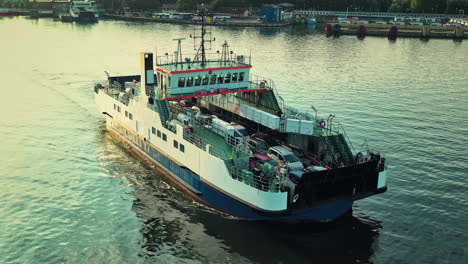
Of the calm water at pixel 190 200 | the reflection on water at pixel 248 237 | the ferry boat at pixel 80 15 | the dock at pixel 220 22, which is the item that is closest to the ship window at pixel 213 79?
the calm water at pixel 190 200

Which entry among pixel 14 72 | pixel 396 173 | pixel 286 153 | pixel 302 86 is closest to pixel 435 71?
pixel 302 86

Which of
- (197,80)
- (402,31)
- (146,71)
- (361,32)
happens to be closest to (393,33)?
(361,32)

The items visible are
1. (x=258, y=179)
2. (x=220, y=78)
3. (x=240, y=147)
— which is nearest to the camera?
(x=258, y=179)

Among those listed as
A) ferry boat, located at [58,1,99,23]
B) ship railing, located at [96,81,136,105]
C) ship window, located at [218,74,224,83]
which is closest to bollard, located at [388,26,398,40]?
ship railing, located at [96,81,136,105]

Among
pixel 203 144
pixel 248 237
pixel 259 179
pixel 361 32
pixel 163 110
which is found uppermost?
pixel 361 32

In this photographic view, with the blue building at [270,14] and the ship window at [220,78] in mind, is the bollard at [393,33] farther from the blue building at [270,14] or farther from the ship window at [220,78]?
the ship window at [220,78]

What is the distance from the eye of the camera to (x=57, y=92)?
→ 62906mm

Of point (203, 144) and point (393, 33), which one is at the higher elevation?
point (393, 33)

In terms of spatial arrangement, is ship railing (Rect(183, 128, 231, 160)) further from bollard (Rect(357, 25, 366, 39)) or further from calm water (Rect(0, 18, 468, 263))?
bollard (Rect(357, 25, 366, 39))

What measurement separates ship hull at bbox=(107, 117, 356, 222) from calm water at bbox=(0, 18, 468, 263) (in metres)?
0.71

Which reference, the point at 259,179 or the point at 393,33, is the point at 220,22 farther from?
the point at 259,179

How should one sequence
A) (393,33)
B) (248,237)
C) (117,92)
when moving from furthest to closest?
(393,33), (117,92), (248,237)

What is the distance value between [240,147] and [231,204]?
13.6ft

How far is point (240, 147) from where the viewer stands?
30016 mm
